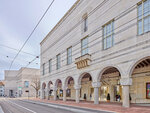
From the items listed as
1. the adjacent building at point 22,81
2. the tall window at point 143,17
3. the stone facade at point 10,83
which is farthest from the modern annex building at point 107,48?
the stone facade at point 10,83

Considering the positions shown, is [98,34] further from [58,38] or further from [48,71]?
[48,71]

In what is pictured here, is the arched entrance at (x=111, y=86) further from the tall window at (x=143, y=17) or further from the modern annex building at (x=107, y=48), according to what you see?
the tall window at (x=143, y=17)

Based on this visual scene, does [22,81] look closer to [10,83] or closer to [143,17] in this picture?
[10,83]

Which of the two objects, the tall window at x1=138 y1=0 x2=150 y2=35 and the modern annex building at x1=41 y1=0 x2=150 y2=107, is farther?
the modern annex building at x1=41 y1=0 x2=150 y2=107

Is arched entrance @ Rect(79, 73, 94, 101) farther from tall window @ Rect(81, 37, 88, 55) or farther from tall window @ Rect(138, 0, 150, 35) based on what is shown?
tall window @ Rect(138, 0, 150, 35)

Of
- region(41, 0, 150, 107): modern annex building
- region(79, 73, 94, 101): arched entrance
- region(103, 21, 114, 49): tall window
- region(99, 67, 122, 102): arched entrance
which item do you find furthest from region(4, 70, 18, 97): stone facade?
region(103, 21, 114, 49): tall window

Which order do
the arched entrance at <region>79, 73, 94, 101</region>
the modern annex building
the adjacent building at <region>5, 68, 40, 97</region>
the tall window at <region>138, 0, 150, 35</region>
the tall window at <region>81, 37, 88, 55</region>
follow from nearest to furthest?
the tall window at <region>138, 0, 150, 35</region>, the modern annex building, the tall window at <region>81, 37, 88, 55</region>, the arched entrance at <region>79, 73, 94, 101</region>, the adjacent building at <region>5, 68, 40, 97</region>

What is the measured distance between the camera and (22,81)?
76.1m

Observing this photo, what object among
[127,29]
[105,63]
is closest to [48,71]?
[105,63]

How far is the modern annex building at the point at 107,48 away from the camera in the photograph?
15.9 m

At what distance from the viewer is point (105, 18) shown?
20.4 m

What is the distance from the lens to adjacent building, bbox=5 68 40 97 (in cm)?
7644

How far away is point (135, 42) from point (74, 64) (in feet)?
42.9

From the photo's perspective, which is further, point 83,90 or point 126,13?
point 83,90
